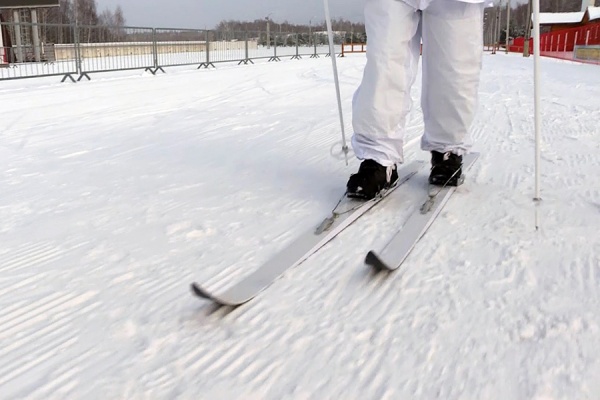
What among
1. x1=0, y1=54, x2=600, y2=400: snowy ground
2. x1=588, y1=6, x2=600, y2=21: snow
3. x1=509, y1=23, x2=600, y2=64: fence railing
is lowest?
x1=0, y1=54, x2=600, y2=400: snowy ground

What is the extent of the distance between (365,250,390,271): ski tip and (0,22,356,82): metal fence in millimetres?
10231

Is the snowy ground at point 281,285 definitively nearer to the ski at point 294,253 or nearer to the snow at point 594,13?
the ski at point 294,253

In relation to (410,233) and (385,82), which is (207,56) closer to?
(385,82)

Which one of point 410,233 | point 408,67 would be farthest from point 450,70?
point 410,233

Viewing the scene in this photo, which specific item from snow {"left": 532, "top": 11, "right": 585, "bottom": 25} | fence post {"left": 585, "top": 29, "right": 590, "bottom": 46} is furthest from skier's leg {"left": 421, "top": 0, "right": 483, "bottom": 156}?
snow {"left": 532, "top": 11, "right": 585, "bottom": 25}

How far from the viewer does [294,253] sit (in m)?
1.81

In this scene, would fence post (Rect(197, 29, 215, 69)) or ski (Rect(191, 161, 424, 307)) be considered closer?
ski (Rect(191, 161, 424, 307))

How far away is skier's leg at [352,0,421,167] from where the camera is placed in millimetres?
2240

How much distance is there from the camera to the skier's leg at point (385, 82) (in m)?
2.24

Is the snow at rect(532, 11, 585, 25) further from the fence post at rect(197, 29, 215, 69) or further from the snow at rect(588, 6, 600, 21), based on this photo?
the fence post at rect(197, 29, 215, 69)

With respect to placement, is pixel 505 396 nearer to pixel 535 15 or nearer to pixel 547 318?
pixel 547 318

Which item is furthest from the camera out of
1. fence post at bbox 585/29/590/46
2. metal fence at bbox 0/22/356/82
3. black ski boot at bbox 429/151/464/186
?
fence post at bbox 585/29/590/46

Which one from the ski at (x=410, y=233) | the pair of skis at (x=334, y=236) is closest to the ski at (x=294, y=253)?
the pair of skis at (x=334, y=236)

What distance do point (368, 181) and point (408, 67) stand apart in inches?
20.2
